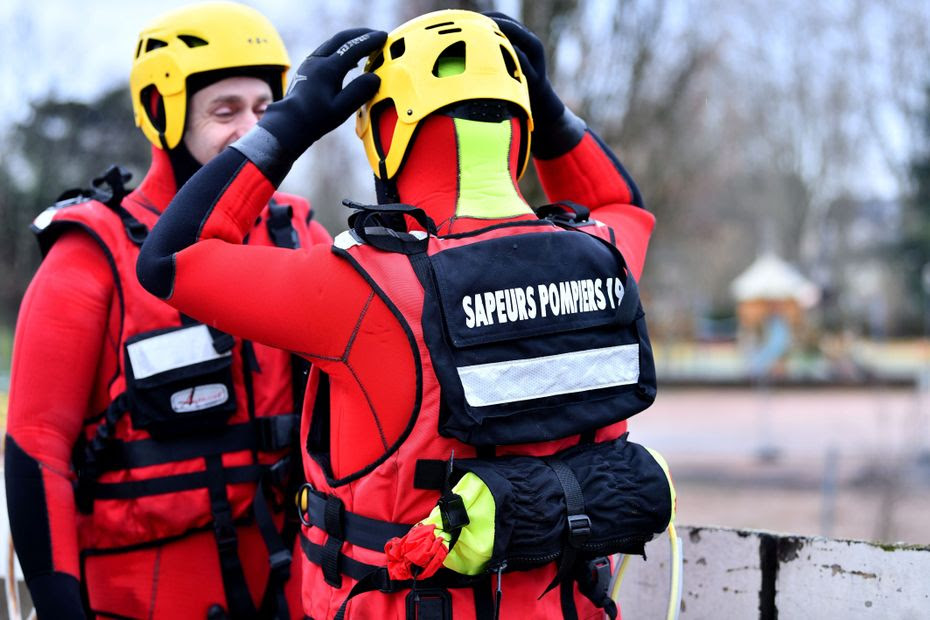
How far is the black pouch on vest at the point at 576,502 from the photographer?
210cm

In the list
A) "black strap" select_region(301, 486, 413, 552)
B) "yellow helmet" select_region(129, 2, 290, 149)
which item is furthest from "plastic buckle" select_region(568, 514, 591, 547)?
"yellow helmet" select_region(129, 2, 290, 149)

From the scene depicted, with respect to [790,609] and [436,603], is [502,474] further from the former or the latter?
[790,609]

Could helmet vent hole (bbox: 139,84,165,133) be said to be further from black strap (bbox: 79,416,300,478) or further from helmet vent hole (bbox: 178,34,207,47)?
black strap (bbox: 79,416,300,478)

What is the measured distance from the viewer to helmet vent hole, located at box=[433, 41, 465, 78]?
2.39m

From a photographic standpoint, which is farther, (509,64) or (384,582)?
(509,64)

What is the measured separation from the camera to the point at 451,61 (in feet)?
7.95

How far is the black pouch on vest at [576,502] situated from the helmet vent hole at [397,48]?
39.9 inches

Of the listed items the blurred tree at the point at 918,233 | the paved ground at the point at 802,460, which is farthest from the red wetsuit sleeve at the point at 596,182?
the blurred tree at the point at 918,233

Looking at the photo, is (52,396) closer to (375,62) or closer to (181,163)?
(181,163)

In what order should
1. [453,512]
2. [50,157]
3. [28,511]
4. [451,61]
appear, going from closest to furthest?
[453,512], [451,61], [28,511], [50,157]

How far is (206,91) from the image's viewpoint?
2979mm

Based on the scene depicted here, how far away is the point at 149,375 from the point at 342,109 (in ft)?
3.13

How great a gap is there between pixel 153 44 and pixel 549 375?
1.68m

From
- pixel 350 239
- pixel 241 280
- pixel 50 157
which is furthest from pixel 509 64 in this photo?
pixel 50 157
